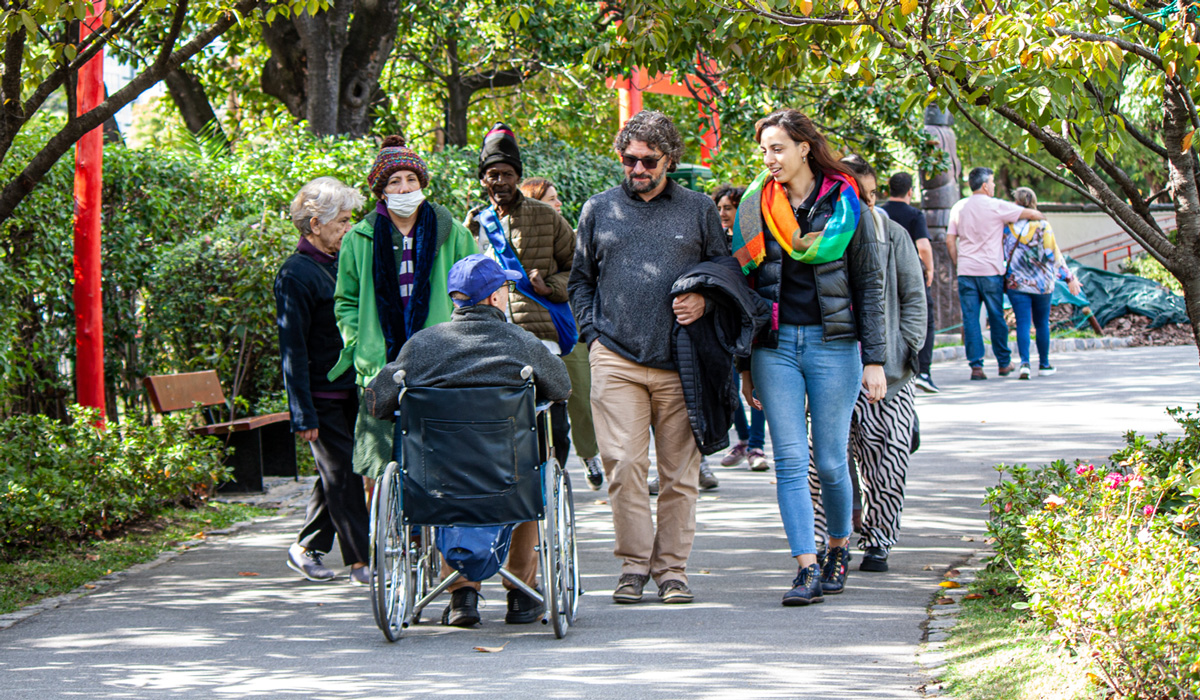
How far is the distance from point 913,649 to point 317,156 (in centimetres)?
806

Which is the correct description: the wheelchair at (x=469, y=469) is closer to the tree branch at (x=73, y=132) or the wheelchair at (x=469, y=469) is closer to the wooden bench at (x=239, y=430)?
the tree branch at (x=73, y=132)

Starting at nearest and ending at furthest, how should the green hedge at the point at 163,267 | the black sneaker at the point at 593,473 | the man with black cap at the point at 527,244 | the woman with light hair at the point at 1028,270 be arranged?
the man with black cap at the point at 527,244 < the black sneaker at the point at 593,473 < the green hedge at the point at 163,267 < the woman with light hair at the point at 1028,270

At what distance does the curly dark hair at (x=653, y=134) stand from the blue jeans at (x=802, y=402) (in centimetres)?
92

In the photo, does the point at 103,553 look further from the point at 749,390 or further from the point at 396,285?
the point at 749,390

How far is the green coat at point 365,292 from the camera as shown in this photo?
6047mm

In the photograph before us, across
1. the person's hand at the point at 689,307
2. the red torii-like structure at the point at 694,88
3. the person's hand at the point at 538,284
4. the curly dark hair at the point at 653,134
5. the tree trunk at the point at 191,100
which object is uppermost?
the tree trunk at the point at 191,100

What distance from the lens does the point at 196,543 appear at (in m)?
7.67

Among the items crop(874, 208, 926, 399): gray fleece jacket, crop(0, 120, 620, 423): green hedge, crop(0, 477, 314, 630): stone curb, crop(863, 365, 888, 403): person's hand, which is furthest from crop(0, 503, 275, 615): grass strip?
crop(874, 208, 926, 399): gray fleece jacket

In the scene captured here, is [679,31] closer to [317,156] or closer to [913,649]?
[913,649]

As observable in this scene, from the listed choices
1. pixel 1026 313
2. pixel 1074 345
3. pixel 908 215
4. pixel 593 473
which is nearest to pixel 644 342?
pixel 593 473

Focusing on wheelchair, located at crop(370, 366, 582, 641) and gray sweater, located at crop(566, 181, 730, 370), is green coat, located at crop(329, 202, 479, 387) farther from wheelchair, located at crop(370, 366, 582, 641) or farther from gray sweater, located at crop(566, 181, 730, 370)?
wheelchair, located at crop(370, 366, 582, 641)

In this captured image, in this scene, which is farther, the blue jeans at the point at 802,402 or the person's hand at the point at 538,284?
the person's hand at the point at 538,284

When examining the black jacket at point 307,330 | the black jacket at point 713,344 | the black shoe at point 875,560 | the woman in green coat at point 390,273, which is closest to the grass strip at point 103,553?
the black jacket at point 307,330

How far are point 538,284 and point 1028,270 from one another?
27.1 ft
